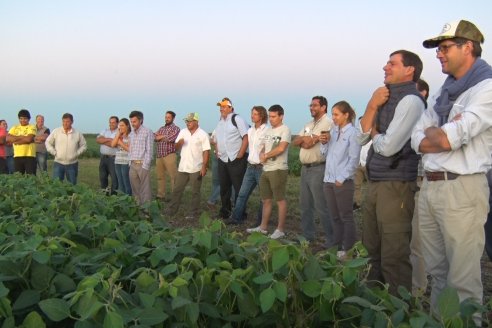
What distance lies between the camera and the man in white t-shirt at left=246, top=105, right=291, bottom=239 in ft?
29.9

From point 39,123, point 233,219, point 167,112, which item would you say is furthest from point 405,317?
point 39,123

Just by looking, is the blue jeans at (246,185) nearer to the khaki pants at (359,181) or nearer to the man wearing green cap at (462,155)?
the khaki pants at (359,181)

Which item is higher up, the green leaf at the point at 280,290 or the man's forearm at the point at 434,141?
the man's forearm at the point at 434,141

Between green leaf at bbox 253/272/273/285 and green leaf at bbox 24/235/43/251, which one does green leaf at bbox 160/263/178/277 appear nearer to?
green leaf at bbox 253/272/273/285

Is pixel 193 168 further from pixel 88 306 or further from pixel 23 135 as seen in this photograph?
pixel 88 306

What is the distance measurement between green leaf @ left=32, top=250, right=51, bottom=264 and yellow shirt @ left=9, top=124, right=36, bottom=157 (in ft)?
41.5

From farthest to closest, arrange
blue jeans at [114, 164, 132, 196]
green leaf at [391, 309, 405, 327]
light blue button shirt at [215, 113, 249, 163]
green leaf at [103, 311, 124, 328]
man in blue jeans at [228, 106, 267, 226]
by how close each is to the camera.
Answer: blue jeans at [114, 164, 132, 196] < light blue button shirt at [215, 113, 249, 163] < man in blue jeans at [228, 106, 267, 226] < green leaf at [391, 309, 405, 327] < green leaf at [103, 311, 124, 328]

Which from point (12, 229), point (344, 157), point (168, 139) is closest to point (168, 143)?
point (168, 139)

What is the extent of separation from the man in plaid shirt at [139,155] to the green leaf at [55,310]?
9754mm

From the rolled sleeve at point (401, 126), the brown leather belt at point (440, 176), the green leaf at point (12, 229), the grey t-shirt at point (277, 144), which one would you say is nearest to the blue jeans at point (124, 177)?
the grey t-shirt at point (277, 144)

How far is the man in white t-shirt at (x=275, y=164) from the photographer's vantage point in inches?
359

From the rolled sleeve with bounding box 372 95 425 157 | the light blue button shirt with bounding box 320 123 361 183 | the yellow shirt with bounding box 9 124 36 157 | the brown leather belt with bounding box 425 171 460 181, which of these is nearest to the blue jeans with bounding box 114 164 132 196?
the yellow shirt with bounding box 9 124 36 157

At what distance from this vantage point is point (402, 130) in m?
4.45

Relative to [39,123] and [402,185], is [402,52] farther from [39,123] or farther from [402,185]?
[39,123]
